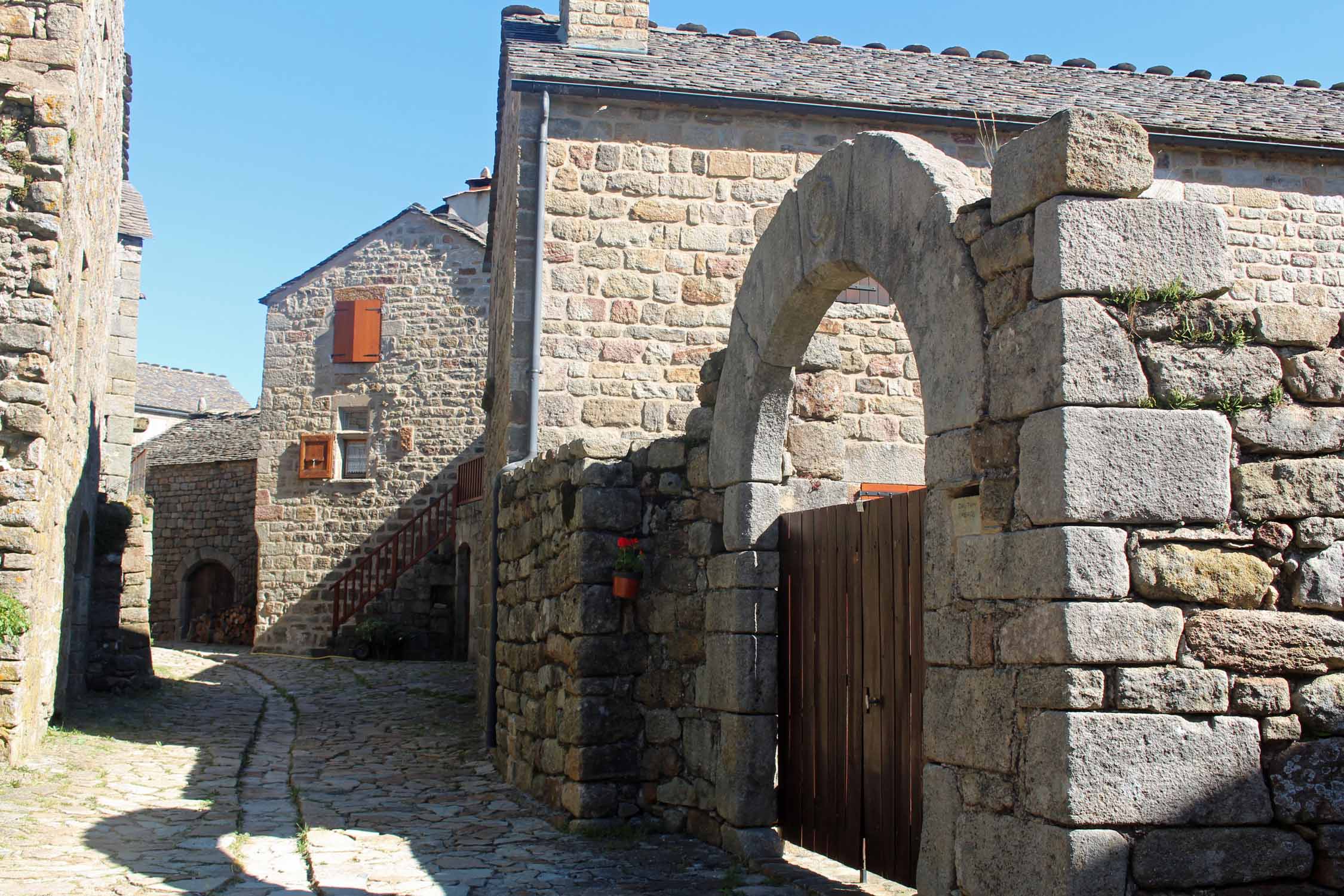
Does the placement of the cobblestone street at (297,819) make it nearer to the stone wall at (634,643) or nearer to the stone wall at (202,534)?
the stone wall at (634,643)

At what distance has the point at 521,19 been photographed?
34.4 ft

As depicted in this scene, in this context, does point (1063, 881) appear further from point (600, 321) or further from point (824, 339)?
point (600, 321)

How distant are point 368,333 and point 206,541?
523cm

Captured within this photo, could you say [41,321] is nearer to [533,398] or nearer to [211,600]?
[533,398]

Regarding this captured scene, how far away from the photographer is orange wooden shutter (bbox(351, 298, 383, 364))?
1880 cm

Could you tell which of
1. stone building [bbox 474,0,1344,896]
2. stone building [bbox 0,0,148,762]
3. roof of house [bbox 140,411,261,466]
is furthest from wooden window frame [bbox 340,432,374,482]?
stone building [bbox 0,0,148,762]

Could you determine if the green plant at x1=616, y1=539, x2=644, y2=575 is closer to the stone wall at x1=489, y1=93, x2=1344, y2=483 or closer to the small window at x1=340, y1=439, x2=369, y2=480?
the stone wall at x1=489, y1=93, x2=1344, y2=483

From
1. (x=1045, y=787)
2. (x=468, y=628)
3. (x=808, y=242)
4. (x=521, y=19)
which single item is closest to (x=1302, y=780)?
(x=1045, y=787)

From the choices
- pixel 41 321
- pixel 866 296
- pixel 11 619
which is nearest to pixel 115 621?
pixel 11 619

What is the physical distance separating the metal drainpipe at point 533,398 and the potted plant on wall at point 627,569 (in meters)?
2.50

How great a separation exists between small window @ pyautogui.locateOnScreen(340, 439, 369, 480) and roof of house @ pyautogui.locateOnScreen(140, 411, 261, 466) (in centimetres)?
194

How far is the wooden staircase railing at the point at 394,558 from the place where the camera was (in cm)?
1783

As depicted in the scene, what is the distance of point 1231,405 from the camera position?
10.7ft

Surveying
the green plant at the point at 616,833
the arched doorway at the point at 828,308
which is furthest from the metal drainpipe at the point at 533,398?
the arched doorway at the point at 828,308
